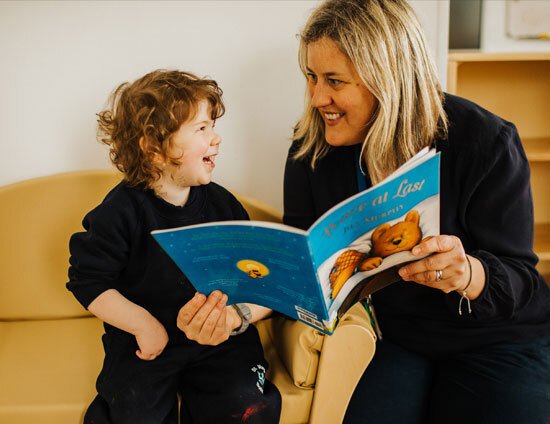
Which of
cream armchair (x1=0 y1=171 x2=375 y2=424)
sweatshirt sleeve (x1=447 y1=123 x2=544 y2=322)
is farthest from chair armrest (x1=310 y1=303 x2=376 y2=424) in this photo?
sweatshirt sleeve (x1=447 y1=123 x2=544 y2=322)

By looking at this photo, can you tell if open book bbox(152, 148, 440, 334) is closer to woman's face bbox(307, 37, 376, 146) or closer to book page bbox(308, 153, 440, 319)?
book page bbox(308, 153, 440, 319)

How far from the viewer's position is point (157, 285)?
1510 millimetres

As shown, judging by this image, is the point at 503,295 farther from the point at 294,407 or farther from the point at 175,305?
the point at 175,305

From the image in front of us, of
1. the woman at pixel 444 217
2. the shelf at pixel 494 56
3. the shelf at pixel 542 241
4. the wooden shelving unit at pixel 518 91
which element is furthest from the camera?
the wooden shelving unit at pixel 518 91

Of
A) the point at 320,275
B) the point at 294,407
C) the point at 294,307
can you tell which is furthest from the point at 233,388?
the point at 320,275

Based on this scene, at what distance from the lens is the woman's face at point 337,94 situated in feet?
4.56

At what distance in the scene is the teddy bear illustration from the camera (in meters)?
1.11

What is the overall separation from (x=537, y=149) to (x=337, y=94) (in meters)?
1.07

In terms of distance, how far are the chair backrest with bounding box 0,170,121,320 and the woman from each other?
0.84 m

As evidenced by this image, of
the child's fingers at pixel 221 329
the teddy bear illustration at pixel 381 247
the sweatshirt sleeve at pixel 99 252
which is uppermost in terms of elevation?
the teddy bear illustration at pixel 381 247

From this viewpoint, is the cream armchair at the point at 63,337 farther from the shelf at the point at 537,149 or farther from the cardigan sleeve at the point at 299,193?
the shelf at the point at 537,149

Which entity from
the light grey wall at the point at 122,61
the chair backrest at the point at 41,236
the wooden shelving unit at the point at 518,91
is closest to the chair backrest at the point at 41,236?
the chair backrest at the point at 41,236

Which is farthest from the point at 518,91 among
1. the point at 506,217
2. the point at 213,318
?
the point at 213,318

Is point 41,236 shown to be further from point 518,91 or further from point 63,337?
point 518,91
